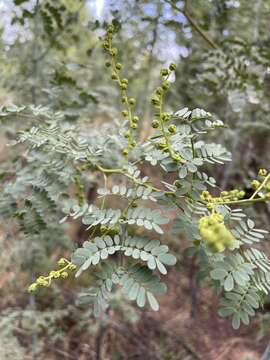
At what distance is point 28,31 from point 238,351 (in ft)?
6.00

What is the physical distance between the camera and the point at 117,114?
7.55 ft

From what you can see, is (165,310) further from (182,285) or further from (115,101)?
(115,101)

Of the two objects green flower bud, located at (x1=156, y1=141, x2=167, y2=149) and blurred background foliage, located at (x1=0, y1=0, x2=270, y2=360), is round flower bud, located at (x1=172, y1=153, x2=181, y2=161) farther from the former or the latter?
blurred background foliage, located at (x1=0, y1=0, x2=270, y2=360)

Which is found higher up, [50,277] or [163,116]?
[163,116]

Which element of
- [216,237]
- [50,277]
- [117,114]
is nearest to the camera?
[216,237]

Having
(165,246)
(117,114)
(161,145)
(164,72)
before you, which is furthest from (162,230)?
(117,114)

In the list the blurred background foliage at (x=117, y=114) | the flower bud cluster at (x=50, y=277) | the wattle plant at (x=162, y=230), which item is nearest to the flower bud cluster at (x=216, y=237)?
the wattle plant at (x=162, y=230)

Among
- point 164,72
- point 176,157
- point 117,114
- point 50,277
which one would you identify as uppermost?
point 117,114

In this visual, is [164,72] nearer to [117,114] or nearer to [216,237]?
[216,237]

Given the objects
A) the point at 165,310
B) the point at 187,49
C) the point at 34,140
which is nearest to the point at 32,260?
the point at 34,140

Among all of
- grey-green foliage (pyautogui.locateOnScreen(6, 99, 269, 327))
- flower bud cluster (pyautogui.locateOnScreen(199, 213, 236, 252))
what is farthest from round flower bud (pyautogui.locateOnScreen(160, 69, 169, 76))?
flower bud cluster (pyautogui.locateOnScreen(199, 213, 236, 252))

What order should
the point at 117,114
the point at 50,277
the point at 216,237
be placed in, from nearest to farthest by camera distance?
1. the point at 216,237
2. the point at 50,277
3. the point at 117,114

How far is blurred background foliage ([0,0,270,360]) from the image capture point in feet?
4.58

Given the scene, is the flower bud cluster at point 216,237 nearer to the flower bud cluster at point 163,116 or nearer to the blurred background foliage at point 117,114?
the flower bud cluster at point 163,116
